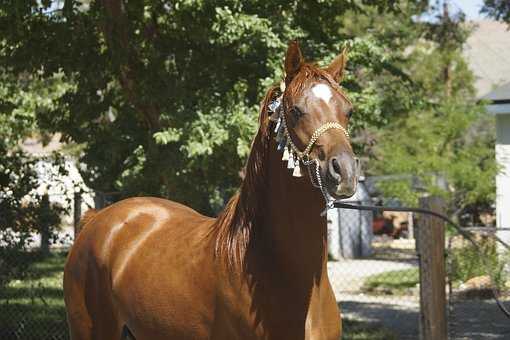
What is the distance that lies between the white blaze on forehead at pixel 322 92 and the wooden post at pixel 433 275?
3228mm

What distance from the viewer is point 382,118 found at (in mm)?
8750

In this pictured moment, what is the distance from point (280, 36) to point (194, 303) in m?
4.78

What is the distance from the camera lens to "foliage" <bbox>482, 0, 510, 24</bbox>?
376 inches

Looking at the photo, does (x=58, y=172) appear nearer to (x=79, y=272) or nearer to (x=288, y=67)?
(x=79, y=272)

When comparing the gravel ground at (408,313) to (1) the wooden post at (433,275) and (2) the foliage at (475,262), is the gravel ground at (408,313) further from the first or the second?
(1) the wooden post at (433,275)

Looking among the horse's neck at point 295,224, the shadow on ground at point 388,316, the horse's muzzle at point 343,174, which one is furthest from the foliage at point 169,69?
the horse's muzzle at point 343,174

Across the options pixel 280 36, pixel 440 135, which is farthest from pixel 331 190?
pixel 440 135

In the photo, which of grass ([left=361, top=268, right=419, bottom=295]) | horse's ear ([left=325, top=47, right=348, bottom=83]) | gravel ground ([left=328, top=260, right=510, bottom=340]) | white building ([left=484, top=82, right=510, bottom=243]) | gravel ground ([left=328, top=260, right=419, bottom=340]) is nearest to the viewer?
horse's ear ([left=325, top=47, right=348, bottom=83])

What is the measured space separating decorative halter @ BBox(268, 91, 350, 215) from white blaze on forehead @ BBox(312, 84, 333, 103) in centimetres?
14

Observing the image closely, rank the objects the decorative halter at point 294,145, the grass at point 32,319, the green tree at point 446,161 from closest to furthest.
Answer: the decorative halter at point 294,145 → the grass at point 32,319 → the green tree at point 446,161

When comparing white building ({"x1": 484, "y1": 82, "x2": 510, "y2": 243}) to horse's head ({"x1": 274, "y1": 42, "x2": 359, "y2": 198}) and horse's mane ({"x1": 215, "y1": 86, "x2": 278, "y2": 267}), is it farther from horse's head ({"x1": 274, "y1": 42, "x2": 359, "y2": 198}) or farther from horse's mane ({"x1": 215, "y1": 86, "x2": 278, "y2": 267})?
horse's head ({"x1": 274, "y1": 42, "x2": 359, "y2": 198})

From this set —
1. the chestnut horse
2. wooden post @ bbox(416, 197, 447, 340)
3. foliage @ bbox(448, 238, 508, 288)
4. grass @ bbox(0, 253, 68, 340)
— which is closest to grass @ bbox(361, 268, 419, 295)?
foliage @ bbox(448, 238, 508, 288)

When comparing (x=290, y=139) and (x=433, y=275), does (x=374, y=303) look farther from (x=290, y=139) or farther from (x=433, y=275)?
(x=290, y=139)

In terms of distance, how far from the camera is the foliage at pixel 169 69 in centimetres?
794
